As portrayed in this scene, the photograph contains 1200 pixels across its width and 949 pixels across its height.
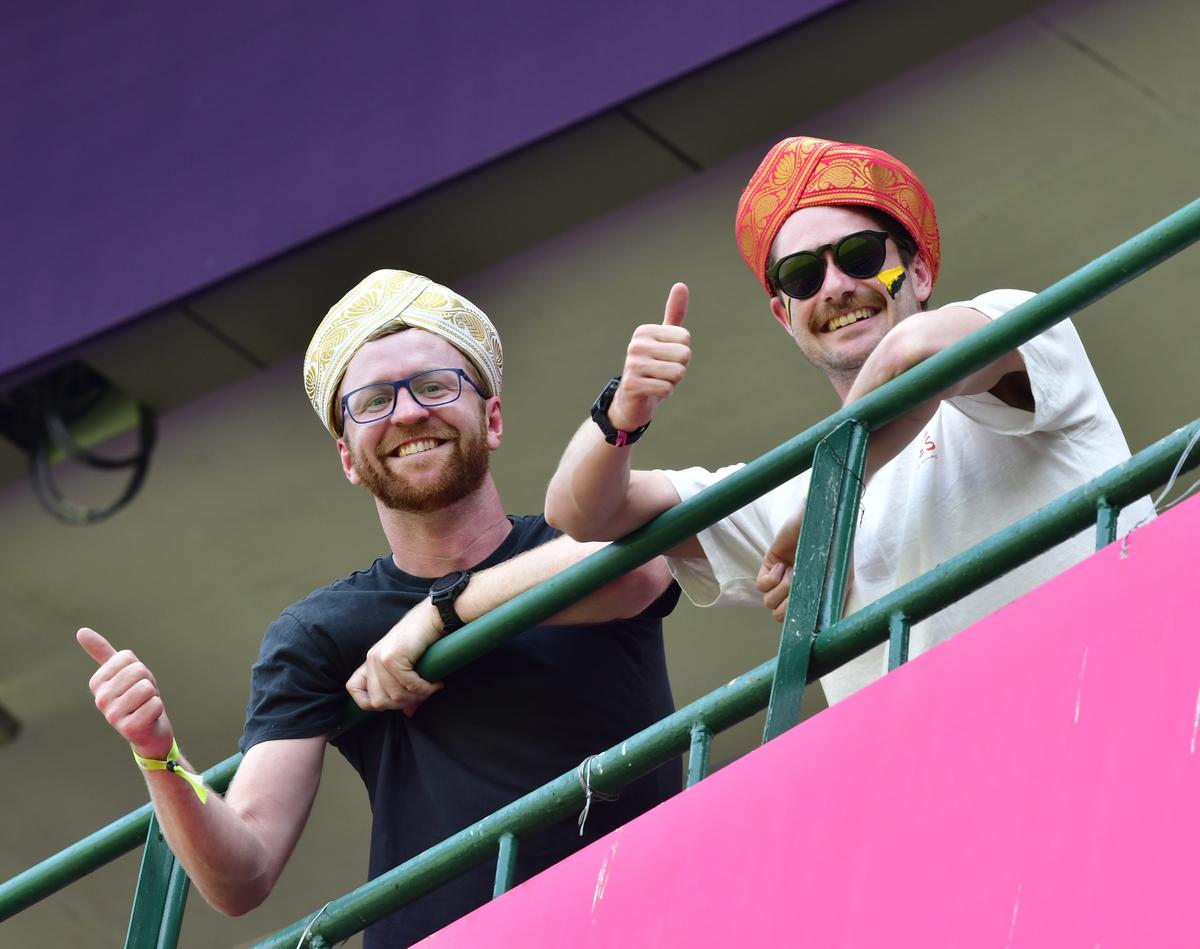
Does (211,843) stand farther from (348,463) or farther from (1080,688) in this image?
(1080,688)

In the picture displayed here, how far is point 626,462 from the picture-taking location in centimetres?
343

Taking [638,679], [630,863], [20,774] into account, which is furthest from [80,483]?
[630,863]

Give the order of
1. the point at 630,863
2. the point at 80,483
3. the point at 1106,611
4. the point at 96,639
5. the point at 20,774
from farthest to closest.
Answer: the point at 20,774 → the point at 80,483 → the point at 96,639 → the point at 630,863 → the point at 1106,611

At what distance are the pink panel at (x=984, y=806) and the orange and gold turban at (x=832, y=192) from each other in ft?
4.35

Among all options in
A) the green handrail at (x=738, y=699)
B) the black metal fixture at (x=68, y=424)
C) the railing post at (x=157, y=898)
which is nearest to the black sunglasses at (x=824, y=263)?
the green handrail at (x=738, y=699)

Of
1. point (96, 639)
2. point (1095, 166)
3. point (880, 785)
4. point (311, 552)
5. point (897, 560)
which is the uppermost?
point (311, 552)

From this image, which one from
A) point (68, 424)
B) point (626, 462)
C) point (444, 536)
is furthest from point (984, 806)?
point (68, 424)

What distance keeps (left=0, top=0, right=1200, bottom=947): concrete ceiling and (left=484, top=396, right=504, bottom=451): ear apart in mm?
3700

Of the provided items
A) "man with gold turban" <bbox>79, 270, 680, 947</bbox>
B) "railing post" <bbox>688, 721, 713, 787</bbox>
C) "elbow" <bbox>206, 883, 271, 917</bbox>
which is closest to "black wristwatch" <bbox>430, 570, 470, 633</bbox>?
"man with gold turban" <bbox>79, 270, 680, 947</bbox>

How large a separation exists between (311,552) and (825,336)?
6369mm

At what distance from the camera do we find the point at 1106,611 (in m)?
2.67

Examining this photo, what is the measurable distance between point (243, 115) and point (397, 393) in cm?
484

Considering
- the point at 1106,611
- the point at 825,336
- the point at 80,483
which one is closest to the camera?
the point at 1106,611

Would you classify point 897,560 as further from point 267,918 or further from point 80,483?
point 267,918
